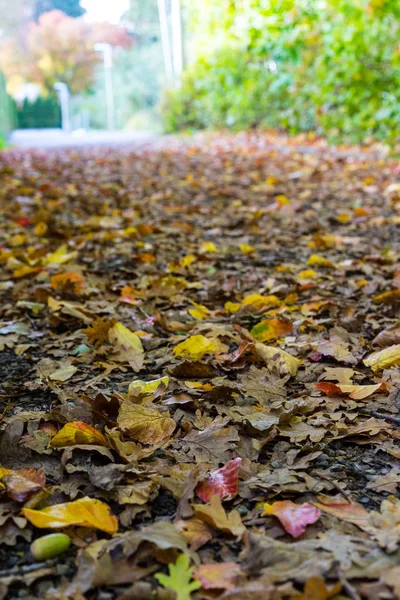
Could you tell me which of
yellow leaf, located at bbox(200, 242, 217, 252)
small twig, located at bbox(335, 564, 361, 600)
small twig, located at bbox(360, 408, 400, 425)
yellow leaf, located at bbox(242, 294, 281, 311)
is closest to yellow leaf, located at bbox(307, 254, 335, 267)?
yellow leaf, located at bbox(200, 242, 217, 252)

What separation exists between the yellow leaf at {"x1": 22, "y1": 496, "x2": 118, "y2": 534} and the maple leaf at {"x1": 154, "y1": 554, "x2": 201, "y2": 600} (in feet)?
0.52

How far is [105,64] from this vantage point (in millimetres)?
37156

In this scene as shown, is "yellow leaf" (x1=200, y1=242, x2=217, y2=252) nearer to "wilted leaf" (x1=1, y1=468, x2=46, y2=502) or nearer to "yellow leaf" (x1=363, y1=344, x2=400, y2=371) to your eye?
"yellow leaf" (x1=363, y1=344, x2=400, y2=371)

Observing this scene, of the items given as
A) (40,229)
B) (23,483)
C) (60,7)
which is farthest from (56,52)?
(23,483)

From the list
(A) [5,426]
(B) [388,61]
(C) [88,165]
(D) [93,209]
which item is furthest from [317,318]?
(C) [88,165]

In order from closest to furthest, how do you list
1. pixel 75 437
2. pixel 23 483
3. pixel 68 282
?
pixel 23 483 < pixel 75 437 < pixel 68 282

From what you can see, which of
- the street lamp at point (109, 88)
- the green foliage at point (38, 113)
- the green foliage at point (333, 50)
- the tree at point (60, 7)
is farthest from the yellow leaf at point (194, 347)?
the street lamp at point (109, 88)

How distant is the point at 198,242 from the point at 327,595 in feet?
9.71

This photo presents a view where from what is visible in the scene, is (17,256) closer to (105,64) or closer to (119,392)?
(119,392)

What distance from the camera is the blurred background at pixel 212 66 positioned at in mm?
6465

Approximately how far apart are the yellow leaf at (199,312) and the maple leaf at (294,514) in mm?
1171

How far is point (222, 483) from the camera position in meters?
1.28

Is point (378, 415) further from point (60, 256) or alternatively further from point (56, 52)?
point (56, 52)

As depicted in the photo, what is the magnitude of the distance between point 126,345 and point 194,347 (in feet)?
0.81
